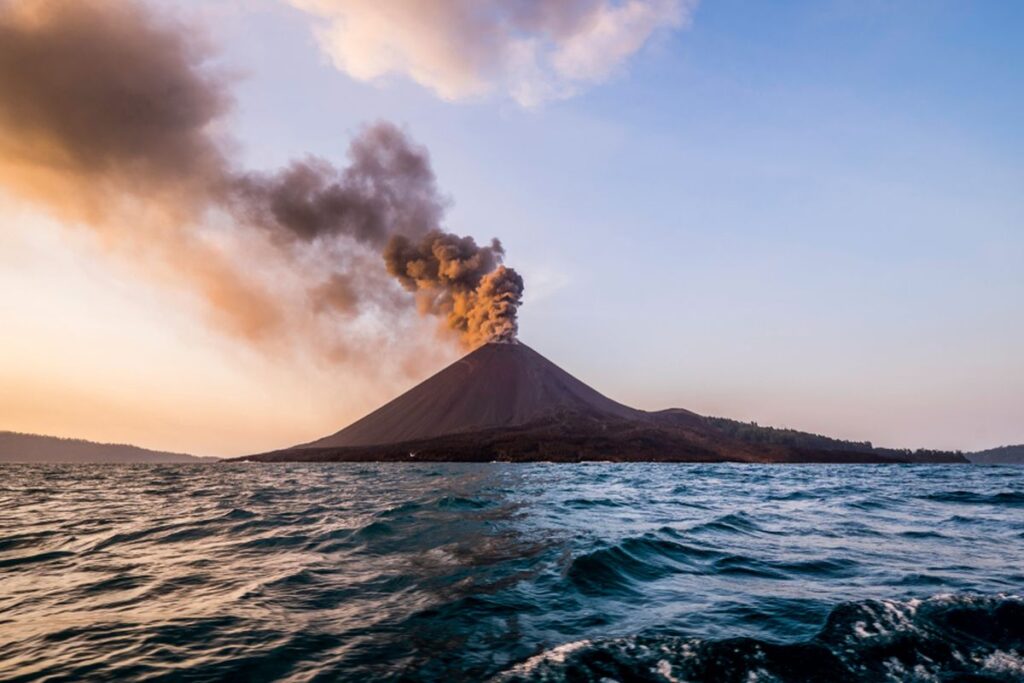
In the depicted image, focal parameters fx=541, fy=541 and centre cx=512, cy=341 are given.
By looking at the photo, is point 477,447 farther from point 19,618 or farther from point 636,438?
point 19,618

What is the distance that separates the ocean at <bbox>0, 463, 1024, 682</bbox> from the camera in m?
6.41

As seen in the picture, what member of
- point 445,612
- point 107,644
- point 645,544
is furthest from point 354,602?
point 645,544

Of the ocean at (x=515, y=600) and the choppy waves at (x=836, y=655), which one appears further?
the ocean at (x=515, y=600)

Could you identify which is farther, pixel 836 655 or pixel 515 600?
pixel 515 600

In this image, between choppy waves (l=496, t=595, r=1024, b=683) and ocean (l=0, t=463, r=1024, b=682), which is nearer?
choppy waves (l=496, t=595, r=1024, b=683)

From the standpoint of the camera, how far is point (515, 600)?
9.09 m

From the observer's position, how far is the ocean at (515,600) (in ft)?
21.0

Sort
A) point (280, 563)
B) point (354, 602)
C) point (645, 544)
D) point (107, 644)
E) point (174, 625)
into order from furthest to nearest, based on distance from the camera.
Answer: point (645, 544) < point (280, 563) < point (354, 602) < point (174, 625) < point (107, 644)

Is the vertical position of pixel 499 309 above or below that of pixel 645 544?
above

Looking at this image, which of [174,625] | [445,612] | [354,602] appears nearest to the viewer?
[174,625]

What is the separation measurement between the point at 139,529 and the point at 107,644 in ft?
39.0

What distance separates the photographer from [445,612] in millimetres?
8469

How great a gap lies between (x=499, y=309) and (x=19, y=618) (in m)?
168

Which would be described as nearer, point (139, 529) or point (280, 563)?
point (280, 563)
